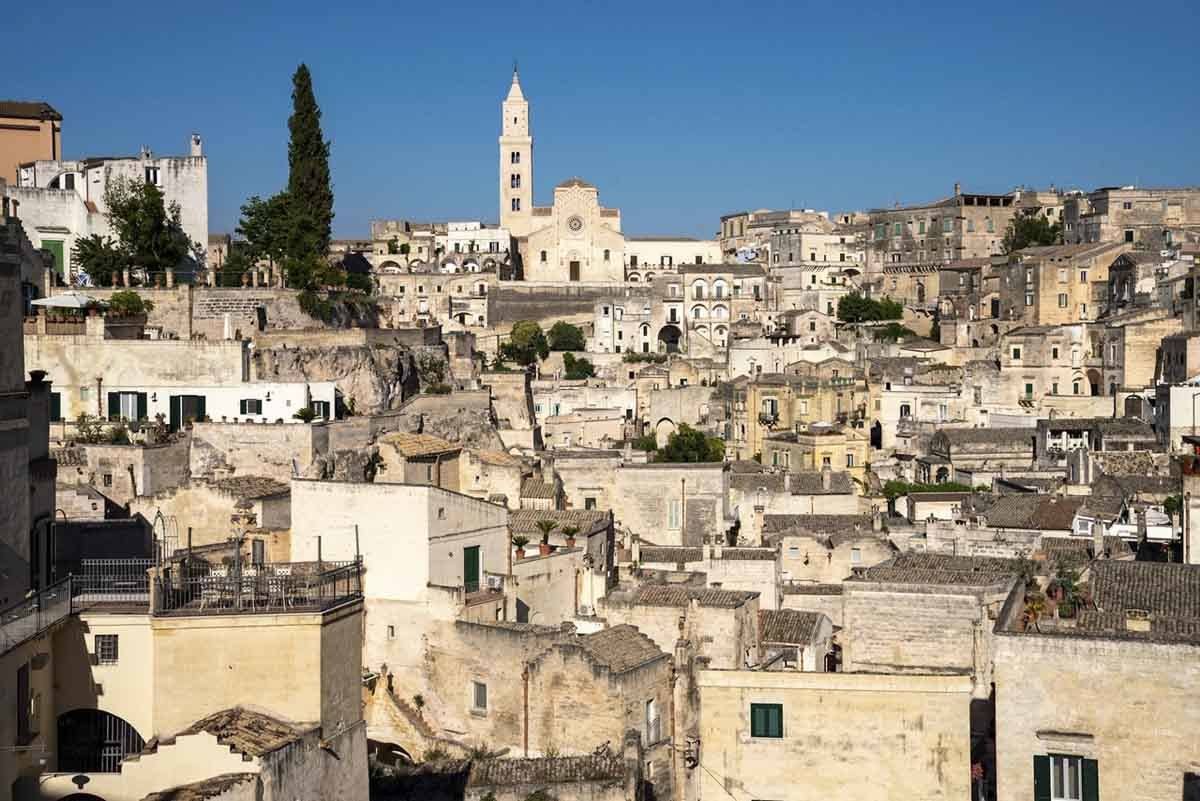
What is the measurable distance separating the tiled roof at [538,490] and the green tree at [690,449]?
15694 mm

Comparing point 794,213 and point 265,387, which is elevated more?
point 794,213

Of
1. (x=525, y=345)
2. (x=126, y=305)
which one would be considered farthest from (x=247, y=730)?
(x=525, y=345)

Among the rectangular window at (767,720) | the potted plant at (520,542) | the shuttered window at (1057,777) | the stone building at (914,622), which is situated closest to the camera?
the shuttered window at (1057,777)

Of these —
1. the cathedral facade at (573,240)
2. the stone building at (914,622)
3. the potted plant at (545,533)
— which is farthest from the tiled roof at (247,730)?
the cathedral facade at (573,240)

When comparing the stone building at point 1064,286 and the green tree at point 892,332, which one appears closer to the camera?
the stone building at point 1064,286

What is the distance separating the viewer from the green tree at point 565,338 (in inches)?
3319

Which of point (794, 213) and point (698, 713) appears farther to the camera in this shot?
point (794, 213)

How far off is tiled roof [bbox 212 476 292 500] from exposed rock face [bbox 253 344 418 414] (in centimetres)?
661

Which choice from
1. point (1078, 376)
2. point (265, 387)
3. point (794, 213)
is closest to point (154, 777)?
point (265, 387)

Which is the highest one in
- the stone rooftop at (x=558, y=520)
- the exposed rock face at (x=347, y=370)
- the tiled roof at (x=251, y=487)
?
the exposed rock face at (x=347, y=370)

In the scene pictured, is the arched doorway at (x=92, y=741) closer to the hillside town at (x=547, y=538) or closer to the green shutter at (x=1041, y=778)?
the hillside town at (x=547, y=538)

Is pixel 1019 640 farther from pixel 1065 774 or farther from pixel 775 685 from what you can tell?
pixel 775 685

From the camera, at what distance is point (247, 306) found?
4222 cm

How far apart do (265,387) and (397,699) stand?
42.7ft
